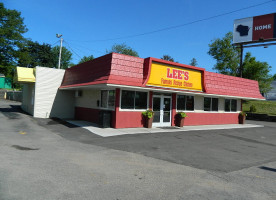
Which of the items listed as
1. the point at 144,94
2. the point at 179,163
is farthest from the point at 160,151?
the point at 144,94

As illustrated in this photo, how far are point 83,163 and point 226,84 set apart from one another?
16.7 m

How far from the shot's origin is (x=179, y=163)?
6734 mm

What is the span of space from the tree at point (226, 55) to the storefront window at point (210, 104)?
1224 inches

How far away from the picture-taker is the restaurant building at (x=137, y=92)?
43.1ft

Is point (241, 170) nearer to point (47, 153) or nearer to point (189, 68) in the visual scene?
point (47, 153)

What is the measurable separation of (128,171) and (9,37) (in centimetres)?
4451

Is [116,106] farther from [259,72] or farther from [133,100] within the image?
[259,72]

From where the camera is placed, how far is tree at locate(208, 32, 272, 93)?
41562 mm

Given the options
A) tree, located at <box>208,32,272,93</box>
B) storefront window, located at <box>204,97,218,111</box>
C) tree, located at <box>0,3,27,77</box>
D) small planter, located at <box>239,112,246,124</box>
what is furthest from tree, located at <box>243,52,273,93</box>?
tree, located at <box>0,3,27,77</box>

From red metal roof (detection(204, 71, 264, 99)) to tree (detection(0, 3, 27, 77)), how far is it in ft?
125

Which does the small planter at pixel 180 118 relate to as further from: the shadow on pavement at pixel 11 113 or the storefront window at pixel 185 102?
the shadow on pavement at pixel 11 113

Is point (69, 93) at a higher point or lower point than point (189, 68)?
lower

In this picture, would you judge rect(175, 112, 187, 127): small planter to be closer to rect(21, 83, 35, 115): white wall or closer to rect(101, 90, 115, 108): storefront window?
rect(101, 90, 115, 108): storefront window

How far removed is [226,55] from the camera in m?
47.3
